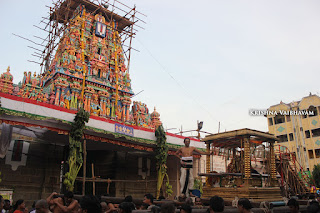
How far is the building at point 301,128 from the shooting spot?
3622 centimetres

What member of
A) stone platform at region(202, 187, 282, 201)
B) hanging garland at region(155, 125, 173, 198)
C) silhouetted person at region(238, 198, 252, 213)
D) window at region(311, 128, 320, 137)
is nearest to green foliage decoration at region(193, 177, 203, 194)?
hanging garland at region(155, 125, 173, 198)

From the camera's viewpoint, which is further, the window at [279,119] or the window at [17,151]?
the window at [279,119]

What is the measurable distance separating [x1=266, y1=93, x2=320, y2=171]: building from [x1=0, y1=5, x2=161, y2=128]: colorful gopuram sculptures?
897 inches

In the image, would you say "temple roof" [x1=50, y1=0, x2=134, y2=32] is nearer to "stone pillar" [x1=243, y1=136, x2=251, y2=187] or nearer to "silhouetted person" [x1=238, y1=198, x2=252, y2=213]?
"stone pillar" [x1=243, y1=136, x2=251, y2=187]

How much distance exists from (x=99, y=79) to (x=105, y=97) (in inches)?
67.6

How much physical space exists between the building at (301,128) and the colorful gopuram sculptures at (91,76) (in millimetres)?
22794

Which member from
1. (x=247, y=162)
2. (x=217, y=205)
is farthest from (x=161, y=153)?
(x=217, y=205)

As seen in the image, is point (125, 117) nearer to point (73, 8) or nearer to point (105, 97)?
point (105, 97)

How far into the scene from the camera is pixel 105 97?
22.7 metres

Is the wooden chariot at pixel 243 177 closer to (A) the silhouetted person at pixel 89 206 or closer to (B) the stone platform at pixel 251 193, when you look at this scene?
(B) the stone platform at pixel 251 193

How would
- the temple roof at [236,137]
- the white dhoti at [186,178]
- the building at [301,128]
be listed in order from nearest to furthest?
the white dhoti at [186,178] → the temple roof at [236,137] → the building at [301,128]

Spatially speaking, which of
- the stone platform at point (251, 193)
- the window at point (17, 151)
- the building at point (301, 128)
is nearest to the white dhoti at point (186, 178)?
the stone platform at point (251, 193)

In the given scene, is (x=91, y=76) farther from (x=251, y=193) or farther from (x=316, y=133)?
(x=316, y=133)

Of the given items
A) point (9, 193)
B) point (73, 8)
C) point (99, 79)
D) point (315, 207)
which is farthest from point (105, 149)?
point (73, 8)
